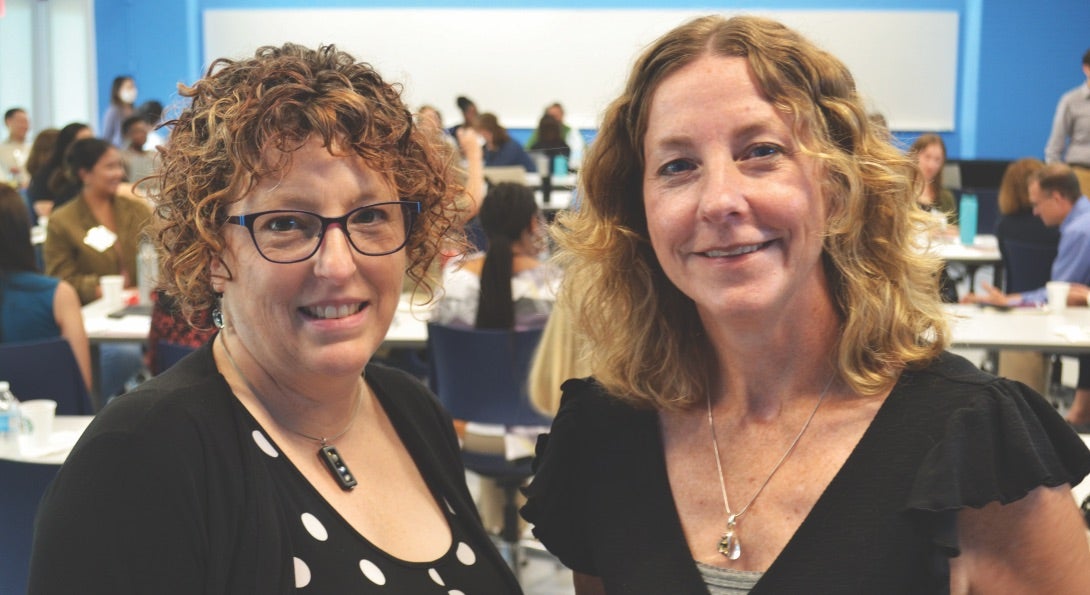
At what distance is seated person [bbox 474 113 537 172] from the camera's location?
379 inches

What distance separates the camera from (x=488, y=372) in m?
3.55

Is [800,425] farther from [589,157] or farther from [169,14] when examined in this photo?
[169,14]

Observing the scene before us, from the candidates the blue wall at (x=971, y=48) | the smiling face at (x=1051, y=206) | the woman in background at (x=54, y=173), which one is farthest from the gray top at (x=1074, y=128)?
the woman in background at (x=54, y=173)

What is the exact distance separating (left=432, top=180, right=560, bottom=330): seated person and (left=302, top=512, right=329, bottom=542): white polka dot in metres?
2.40

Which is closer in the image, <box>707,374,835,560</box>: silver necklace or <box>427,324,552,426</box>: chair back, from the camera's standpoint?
<box>707,374,835,560</box>: silver necklace

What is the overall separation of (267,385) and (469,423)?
231cm

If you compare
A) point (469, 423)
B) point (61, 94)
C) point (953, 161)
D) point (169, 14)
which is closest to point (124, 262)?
point (469, 423)

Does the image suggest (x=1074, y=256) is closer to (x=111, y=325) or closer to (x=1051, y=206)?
(x=1051, y=206)

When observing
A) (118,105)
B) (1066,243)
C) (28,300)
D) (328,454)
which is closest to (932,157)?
(1066,243)

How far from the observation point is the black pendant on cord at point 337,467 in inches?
56.8

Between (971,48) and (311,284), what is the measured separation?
13.6m

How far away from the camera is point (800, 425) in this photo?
1.36 m

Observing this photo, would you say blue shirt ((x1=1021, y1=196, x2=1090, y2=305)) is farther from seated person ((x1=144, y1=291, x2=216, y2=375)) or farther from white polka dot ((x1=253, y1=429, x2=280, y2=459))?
white polka dot ((x1=253, y1=429, x2=280, y2=459))

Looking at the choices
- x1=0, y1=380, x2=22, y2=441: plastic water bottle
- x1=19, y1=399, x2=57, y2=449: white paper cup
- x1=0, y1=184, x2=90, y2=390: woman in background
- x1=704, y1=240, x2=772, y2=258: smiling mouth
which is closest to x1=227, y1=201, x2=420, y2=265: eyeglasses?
x1=704, y1=240, x2=772, y2=258: smiling mouth
